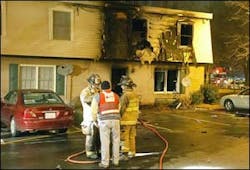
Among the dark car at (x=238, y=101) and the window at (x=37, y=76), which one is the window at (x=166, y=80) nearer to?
the dark car at (x=238, y=101)

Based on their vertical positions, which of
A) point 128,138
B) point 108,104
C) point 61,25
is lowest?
point 128,138

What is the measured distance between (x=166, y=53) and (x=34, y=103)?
11.0 m

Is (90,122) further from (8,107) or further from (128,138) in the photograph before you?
(8,107)

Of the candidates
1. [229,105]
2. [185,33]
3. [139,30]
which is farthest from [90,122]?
[185,33]

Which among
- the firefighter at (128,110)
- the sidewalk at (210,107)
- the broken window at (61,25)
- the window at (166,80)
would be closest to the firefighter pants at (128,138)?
the firefighter at (128,110)

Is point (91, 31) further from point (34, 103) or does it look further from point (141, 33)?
point (34, 103)

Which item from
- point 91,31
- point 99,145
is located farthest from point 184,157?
point 91,31

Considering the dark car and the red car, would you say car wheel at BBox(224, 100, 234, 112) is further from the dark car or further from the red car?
the red car

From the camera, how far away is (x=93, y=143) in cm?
797

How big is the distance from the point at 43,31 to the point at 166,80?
6821 millimetres

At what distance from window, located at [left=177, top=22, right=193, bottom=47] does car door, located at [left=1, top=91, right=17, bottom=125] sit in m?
11.7

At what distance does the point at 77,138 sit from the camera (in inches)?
408

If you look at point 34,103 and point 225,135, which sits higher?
point 34,103

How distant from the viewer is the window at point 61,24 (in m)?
17.6
